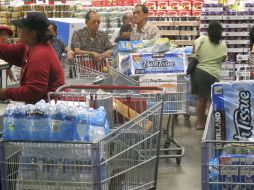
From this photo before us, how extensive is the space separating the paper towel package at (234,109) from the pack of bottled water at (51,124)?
0.73 meters

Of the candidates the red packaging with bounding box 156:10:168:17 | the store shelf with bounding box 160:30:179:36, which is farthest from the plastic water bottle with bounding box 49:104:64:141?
the red packaging with bounding box 156:10:168:17

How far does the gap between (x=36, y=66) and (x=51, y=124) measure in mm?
809

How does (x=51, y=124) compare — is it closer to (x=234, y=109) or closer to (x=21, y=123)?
(x=21, y=123)

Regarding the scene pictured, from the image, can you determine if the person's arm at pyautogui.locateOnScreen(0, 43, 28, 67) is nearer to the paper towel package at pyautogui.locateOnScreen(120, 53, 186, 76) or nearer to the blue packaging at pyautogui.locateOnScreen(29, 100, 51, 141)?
the blue packaging at pyautogui.locateOnScreen(29, 100, 51, 141)

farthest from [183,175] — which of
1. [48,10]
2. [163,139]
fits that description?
[48,10]

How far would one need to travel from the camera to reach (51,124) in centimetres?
362

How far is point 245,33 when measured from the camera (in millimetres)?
12828

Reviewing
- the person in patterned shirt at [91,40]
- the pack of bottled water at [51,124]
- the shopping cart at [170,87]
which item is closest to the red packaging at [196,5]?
the person in patterned shirt at [91,40]

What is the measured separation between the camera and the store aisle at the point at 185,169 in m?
6.14

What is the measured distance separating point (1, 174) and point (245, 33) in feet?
32.1

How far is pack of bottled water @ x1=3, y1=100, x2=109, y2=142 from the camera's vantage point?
11.8ft

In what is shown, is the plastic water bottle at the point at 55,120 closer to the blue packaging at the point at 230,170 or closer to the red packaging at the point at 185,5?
the blue packaging at the point at 230,170

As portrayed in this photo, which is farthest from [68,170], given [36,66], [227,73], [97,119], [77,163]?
[227,73]

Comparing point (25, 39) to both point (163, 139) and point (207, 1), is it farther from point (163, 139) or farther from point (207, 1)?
point (207, 1)
